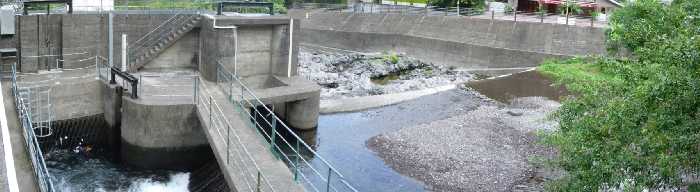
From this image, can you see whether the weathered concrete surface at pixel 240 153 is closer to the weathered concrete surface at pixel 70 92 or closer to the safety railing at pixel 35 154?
the safety railing at pixel 35 154

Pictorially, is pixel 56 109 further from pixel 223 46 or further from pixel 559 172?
pixel 559 172

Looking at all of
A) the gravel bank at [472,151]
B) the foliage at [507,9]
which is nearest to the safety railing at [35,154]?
the gravel bank at [472,151]

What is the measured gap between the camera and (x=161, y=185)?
73.4ft

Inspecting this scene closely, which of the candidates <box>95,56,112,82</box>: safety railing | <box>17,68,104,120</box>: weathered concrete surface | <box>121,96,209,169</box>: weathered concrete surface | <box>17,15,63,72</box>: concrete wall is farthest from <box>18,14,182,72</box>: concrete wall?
<box>121,96,209,169</box>: weathered concrete surface

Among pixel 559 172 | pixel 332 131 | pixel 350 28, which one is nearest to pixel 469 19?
pixel 350 28

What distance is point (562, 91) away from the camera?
1510 inches

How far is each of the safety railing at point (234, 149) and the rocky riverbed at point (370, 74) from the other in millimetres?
12617

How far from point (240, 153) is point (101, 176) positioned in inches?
258

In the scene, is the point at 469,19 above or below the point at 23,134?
above

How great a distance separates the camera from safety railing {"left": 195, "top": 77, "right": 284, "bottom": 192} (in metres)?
16.4

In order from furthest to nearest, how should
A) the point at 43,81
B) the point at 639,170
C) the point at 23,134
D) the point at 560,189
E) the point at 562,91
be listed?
the point at 562,91 → the point at 43,81 → the point at 23,134 → the point at 560,189 → the point at 639,170

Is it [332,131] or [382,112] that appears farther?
[382,112]

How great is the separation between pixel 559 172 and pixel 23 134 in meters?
16.7

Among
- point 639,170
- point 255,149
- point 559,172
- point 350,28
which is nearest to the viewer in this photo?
point 639,170
